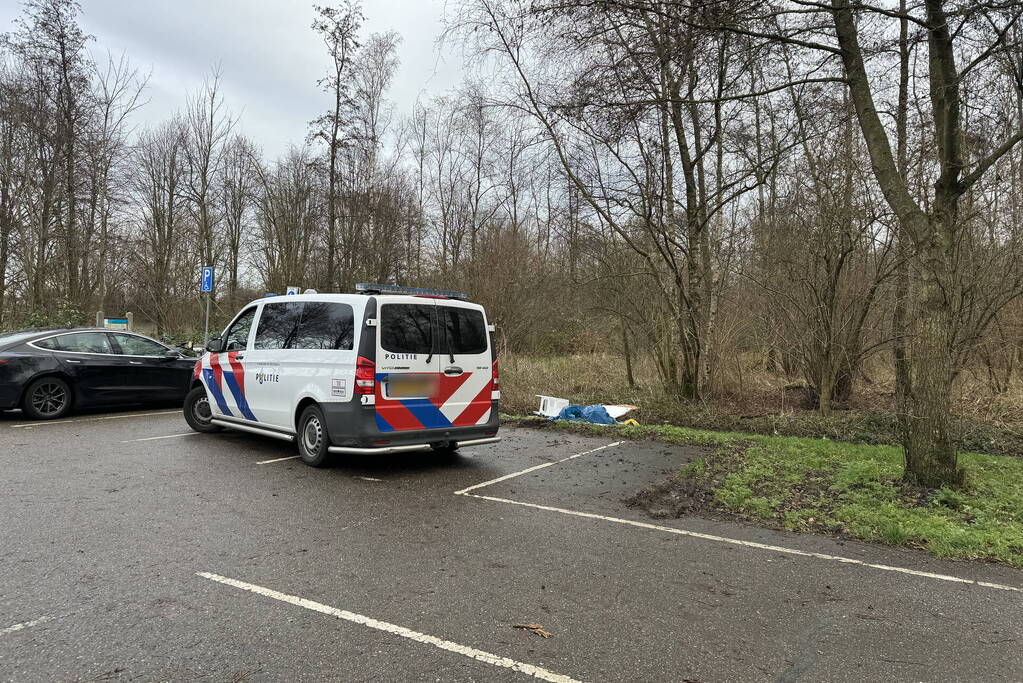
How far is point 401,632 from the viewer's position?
10.6ft

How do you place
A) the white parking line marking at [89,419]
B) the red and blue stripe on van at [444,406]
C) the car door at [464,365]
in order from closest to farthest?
the red and blue stripe on van at [444,406]
the car door at [464,365]
the white parking line marking at [89,419]

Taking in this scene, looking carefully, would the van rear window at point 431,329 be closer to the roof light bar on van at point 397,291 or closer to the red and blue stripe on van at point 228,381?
the roof light bar on van at point 397,291

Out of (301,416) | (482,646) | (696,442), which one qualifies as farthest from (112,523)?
(696,442)

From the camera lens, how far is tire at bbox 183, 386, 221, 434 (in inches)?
370

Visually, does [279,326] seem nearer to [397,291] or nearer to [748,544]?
[397,291]

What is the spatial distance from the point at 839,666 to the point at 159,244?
27046mm

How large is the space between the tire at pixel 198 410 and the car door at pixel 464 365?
425 cm

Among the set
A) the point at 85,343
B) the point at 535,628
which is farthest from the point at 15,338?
the point at 535,628

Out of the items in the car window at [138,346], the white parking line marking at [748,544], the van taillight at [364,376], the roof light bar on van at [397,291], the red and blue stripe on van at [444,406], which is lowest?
the white parking line marking at [748,544]

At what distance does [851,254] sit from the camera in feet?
32.4

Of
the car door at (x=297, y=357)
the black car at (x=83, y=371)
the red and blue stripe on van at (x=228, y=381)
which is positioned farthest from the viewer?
the black car at (x=83, y=371)

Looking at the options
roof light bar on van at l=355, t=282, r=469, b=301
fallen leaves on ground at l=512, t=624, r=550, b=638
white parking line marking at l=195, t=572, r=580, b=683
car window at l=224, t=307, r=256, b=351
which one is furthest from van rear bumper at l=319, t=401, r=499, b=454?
fallen leaves on ground at l=512, t=624, r=550, b=638

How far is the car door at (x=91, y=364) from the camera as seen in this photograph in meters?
10.7

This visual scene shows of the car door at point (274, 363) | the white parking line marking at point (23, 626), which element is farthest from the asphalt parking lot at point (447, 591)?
the car door at point (274, 363)
